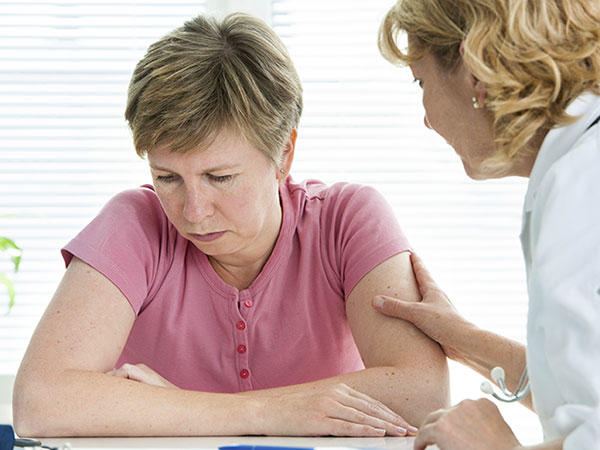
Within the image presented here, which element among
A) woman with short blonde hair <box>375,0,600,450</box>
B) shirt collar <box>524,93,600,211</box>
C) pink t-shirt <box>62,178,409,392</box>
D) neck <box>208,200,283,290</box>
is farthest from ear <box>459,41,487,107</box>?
neck <box>208,200,283,290</box>

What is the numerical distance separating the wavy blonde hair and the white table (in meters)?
0.48

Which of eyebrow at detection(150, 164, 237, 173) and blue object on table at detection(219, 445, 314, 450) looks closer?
blue object on table at detection(219, 445, 314, 450)

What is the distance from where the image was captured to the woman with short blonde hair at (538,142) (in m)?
0.85

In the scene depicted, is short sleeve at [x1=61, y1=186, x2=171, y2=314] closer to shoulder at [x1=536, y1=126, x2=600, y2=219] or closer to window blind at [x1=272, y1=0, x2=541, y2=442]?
shoulder at [x1=536, y1=126, x2=600, y2=219]

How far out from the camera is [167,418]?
129 centimetres

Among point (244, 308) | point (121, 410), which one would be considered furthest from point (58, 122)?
point (121, 410)

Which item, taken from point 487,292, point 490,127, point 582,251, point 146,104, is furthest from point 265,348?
point 487,292

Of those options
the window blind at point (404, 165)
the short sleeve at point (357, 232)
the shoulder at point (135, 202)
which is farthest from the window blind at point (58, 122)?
the short sleeve at point (357, 232)

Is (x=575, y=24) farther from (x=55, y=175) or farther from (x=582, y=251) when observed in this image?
(x=55, y=175)

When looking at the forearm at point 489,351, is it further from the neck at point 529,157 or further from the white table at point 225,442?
the neck at point 529,157

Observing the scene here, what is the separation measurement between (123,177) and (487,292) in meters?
1.33

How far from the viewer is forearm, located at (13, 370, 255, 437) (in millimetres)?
1283

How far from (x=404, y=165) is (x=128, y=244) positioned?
1301mm

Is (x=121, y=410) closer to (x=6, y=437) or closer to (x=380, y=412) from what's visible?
(x=6, y=437)
